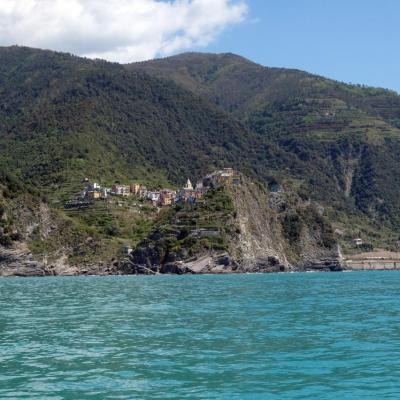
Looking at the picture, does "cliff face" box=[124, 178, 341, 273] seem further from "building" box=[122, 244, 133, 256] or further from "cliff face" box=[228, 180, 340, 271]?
"building" box=[122, 244, 133, 256]

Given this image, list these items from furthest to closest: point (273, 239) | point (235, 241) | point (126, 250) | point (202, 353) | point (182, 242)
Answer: point (273, 239) → point (126, 250) → point (235, 241) → point (182, 242) → point (202, 353)

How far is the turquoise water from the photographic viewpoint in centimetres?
2498

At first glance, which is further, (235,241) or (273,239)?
(273,239)

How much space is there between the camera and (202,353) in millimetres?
32031

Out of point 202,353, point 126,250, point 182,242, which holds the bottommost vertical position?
point 202,353

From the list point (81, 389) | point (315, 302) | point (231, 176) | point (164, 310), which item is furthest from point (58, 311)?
point (231, 176)

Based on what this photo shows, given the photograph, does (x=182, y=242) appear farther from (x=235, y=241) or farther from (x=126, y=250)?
(x=126, y=250)

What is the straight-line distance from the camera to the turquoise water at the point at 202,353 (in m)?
25.0

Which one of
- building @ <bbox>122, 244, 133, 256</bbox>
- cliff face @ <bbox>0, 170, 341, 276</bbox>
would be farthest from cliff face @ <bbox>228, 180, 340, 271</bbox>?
building @ <bbox>122, 244, 133, 256</bbox>

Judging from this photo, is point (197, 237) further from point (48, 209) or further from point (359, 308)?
point (359, 308)

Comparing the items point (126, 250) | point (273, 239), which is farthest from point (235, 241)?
point (126, 250)

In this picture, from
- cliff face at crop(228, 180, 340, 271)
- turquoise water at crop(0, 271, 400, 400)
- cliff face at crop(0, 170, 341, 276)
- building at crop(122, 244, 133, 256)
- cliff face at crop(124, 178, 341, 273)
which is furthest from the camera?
building at crop(122, 244, 133, 256)

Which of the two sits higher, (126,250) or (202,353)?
(126,250)

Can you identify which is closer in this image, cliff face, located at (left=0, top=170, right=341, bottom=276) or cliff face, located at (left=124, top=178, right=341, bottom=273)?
cliff face, located at (left=124, top=178, right=341, bottom=273)
